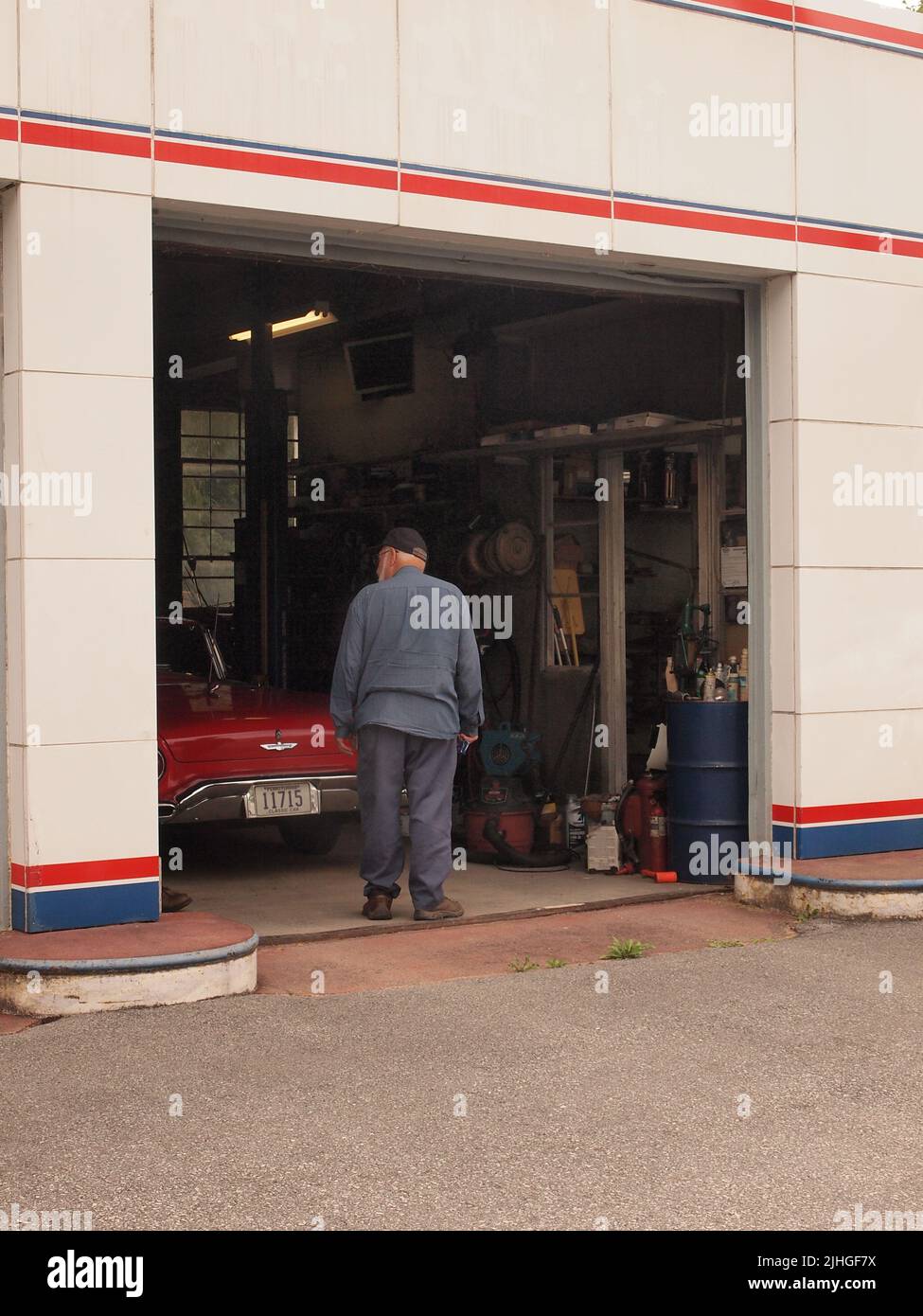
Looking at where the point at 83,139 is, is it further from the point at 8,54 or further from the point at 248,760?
the point at 248,760

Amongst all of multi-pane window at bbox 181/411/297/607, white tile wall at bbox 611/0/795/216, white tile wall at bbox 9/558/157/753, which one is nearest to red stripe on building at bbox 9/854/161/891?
white tile wall at bbox 9/558/157/753

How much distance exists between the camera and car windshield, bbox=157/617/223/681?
10078mm

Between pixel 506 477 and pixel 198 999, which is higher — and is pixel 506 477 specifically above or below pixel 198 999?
above

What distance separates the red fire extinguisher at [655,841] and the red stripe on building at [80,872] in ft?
11.3

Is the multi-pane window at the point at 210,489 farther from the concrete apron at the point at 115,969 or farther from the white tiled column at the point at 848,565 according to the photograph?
the concrete apron at the point at 115,969

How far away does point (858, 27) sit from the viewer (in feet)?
28.4

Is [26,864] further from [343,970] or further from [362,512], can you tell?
[362,512]

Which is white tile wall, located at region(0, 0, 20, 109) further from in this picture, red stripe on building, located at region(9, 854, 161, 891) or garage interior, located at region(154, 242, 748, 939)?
red stripe on building, located at region(9, 854, 161, 891)

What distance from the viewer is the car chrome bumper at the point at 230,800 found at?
8.20 meters

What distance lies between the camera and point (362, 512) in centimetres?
1332

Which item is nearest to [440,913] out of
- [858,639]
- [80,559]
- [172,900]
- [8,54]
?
[172,900]

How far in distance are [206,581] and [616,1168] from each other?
45.4 ft

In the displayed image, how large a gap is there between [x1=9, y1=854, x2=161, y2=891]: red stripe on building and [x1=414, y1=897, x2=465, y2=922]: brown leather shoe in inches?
62.9
